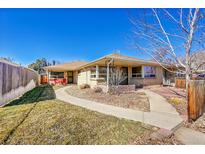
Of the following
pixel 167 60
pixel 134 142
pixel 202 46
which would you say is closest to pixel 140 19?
pixel 167 60

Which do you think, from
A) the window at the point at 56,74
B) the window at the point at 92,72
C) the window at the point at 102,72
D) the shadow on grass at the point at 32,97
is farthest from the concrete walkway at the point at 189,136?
the window at the point at 56,74

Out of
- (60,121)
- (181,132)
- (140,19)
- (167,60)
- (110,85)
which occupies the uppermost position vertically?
(140,19)

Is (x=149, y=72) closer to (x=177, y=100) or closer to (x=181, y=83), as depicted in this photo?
(x=181, y=83)

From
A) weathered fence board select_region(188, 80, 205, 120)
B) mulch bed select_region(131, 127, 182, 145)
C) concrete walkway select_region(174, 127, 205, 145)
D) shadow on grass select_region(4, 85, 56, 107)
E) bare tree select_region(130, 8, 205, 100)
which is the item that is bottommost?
concrete walkway select_region(174, 127, 205, 145)

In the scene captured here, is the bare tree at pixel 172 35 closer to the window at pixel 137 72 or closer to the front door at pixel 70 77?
the window at pixel 137 72

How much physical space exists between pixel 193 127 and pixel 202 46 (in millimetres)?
2818

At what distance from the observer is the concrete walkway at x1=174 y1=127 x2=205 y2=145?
11.7 ft

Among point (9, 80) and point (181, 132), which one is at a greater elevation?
point (9, 80)

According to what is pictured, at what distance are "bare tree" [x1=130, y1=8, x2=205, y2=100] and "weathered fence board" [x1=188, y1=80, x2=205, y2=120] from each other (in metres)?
0.28

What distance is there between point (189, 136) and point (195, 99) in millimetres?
1593

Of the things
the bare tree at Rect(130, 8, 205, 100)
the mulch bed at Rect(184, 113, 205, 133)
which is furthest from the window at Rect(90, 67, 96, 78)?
the mulch bed at Rect(184, 113, 205, 133)

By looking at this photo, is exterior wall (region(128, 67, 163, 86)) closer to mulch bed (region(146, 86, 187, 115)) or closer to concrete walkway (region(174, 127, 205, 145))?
mulch bed (region(146, 86, 187, 115))

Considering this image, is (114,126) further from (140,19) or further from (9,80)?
(9,80)

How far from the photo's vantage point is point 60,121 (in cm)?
437
